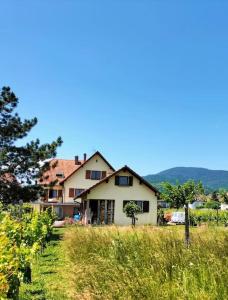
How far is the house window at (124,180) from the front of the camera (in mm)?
43094

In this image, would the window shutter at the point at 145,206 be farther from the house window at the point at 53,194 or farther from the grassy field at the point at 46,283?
the grassy field at the point at 46,283

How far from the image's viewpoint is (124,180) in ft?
143

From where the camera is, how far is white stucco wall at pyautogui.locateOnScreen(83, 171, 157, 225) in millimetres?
42500

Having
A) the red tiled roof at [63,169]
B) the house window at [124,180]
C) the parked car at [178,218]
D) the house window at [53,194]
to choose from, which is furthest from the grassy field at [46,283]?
the red tiled roof at [63,169]

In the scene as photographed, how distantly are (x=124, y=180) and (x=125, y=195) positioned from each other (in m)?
1.55

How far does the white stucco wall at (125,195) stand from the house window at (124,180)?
1.03ft

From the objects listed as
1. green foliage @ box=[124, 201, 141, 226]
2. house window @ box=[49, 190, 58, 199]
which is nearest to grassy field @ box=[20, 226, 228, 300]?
green foliage @ box=[124, 201, 141, 226]

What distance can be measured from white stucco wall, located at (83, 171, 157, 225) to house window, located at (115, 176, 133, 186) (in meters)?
0.32

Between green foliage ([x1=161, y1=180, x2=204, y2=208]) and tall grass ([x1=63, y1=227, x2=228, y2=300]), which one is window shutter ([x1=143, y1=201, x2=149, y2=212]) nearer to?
green foliage ([x1=161, y1=180, x2=204, y2=208])

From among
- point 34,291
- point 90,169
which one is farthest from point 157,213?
point 34,291

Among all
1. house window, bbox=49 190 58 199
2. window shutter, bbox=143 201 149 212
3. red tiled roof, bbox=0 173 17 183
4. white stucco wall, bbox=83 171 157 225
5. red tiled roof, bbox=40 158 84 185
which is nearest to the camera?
red tiled roof, bbox=0 173 17 183

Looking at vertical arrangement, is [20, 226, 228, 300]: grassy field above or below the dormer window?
below

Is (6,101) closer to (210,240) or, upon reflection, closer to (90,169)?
(210,240)

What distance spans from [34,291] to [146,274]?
4.14m
